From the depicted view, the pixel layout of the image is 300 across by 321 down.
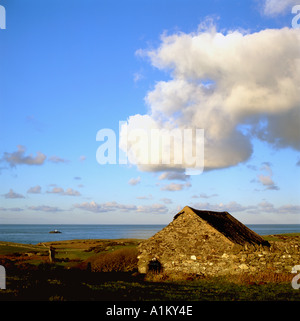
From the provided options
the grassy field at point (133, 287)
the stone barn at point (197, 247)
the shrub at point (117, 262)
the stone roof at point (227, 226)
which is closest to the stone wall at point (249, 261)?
the stone barn at point (197, 247)

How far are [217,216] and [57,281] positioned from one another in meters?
14.5

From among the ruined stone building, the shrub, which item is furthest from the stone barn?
the shrub

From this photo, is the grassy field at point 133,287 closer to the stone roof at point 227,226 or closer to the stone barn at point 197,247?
the stone barn at point 197,247

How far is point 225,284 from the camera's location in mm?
18141

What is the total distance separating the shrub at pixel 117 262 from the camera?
2327 centimetres

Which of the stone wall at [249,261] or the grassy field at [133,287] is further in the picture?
the stone wall at [249,261]

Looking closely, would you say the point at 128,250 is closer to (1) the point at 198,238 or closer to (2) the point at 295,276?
(1) the point at 198,238

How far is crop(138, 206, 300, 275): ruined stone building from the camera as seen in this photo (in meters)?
19.5

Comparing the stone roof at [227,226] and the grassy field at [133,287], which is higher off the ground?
the stone roof at [227,226]

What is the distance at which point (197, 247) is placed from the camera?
70.7 ft

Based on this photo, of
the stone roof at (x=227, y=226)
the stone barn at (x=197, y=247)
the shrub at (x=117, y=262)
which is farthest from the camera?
the shrub at (x=117, y=262)

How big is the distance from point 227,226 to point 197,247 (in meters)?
4.15
